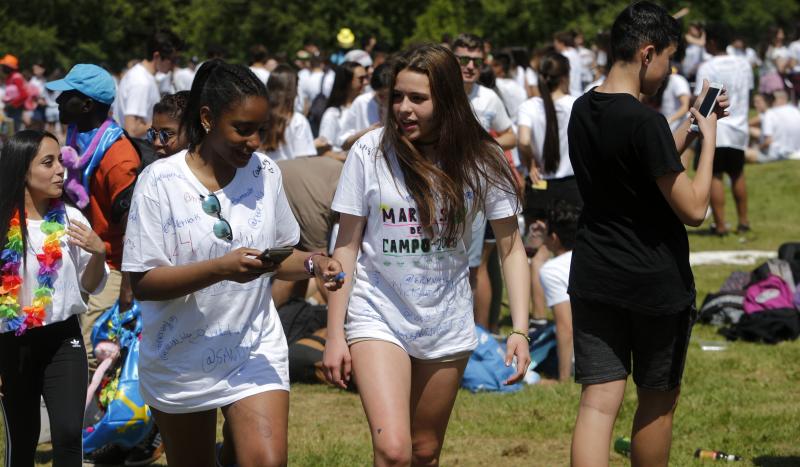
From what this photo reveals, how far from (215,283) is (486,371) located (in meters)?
4.21

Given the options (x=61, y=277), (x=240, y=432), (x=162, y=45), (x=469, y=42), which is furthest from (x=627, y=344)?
(x=162, y=45)

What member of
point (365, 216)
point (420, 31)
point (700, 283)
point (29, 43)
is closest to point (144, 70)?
point (700, 283)

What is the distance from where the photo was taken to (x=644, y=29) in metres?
4.27

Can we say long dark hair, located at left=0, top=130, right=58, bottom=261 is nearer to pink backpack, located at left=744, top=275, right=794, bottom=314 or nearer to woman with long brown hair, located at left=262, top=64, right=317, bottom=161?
woman with long brown hair, located at left=262, top=64, right=317, bottom=161

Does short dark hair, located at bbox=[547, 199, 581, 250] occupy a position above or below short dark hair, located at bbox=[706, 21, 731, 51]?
below

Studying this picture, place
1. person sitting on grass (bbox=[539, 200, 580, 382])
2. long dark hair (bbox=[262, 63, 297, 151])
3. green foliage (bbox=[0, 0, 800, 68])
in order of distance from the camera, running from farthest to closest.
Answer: green foliage (bbox=[0, 0, 800, 68]) → long dark hair (bbox=[262, 63, 297, 151]) → person sitting on grass (bbox=[539, 200, 580, 382])

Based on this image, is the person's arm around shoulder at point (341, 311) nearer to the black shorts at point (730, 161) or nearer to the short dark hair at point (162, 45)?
the short dark hair at point (162, 45)

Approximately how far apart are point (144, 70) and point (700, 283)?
18.3 feet

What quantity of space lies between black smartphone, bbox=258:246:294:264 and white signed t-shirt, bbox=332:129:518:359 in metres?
0.73

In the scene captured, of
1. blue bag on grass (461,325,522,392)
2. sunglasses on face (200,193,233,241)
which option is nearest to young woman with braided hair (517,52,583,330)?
blue bag on grass (461,325,522,392)

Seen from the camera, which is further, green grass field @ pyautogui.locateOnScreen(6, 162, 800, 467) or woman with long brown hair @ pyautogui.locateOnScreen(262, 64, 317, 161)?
woman with long brown hair @ pyautogui.locateOnScreen(262, 64, 317, 161)

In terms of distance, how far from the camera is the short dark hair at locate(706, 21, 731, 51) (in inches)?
529

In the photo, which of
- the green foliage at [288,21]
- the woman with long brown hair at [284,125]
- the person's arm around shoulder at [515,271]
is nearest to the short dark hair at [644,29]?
the person's arm around shoulder at [515,271]

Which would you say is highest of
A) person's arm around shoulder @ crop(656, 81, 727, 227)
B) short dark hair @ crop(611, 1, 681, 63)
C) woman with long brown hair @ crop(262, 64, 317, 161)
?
short dark hair @ crop(611, 1, 681, 63)
